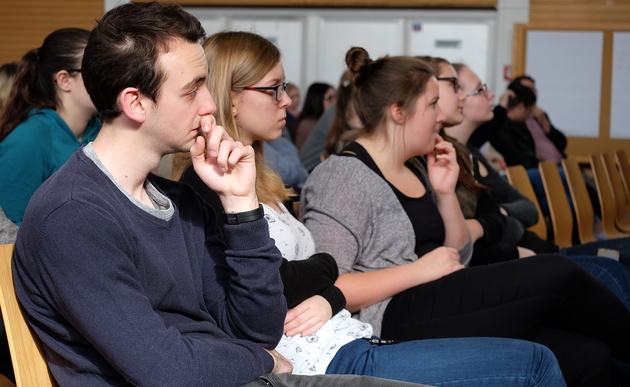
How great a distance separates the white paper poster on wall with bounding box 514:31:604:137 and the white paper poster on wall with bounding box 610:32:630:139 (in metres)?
0.17

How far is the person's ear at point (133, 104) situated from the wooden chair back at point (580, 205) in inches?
135

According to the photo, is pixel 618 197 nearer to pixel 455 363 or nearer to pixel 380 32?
pixel 455 363

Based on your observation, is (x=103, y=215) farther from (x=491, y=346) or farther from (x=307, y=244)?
(x=491, y=346)

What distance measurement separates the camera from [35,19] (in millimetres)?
9383

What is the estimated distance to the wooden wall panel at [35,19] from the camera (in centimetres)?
924

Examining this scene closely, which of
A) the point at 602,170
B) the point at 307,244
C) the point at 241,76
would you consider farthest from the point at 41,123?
the point at 602,170

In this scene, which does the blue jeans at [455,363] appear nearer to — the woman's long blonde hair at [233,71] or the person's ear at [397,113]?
the woman's long blonde hair at [233,71]

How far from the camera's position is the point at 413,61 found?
238 centimetres

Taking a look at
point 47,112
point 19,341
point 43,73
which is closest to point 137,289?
point 19,341

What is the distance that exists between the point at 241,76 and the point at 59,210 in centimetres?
88

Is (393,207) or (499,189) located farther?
(499,189)

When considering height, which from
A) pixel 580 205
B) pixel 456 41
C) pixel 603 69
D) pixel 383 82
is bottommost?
pixel 580 205

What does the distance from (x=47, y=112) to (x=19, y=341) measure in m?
1.47

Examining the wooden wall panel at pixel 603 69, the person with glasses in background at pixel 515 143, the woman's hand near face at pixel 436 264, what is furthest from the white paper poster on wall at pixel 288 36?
the woman's hand near face at pixel 436 264
